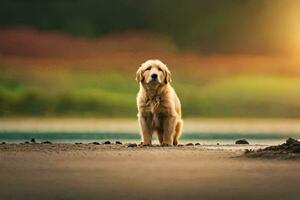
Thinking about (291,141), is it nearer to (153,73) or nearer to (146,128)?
(146,128)

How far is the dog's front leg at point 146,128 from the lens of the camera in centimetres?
1834

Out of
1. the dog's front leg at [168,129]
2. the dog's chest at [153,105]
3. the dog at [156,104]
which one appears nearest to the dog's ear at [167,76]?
the dog at [156,104]

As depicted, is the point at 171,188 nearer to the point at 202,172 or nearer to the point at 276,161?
the point at 202,172

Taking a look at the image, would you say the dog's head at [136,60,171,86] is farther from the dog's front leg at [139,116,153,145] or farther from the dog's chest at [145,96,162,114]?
the dog's front leg at [139,116,153,145]

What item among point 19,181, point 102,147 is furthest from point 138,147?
point 19,181

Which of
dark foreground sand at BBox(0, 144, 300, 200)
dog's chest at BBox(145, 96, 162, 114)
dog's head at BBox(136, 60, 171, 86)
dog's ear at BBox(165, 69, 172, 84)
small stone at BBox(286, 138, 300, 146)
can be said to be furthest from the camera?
dog's ear at BBox(165, 69, 172, 84)

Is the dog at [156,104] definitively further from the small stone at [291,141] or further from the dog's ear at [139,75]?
the small stone at [291,141]

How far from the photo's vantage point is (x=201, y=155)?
1544 centimetres

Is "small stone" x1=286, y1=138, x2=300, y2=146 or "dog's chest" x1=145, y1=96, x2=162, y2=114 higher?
"dog's chest" x1=145, y1=96, x2=162, y2=114

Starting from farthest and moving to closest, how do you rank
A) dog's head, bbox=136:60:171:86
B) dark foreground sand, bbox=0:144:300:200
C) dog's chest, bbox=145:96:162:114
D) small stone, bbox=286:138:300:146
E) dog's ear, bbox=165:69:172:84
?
dog's ear, bbox=165:69:172:84 < dog's chest, bbox=145:96:162:114 < dog's head, bbox=136:60:171:86 < small stone, bbox=286:138:300:146 < dark foreground sand, bbox=0:144:300:200

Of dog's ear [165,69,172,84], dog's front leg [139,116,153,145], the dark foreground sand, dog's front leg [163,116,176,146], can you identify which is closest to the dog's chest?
dog's front leg [139,116,153,145]

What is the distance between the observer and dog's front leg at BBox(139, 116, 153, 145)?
60.2ft

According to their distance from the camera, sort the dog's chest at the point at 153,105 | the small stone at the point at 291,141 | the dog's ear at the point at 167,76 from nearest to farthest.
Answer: the small stone at the point at 291,141
the dog's chest at the point at 153,105
the dog's ear at the point at 167,76

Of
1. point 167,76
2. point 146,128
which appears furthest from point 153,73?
point 146,128
